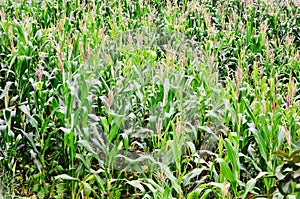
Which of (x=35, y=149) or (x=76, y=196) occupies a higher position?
(x=35, y=149)

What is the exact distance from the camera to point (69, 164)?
357cm

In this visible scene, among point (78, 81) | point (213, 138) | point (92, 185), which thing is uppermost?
point (78, 81)

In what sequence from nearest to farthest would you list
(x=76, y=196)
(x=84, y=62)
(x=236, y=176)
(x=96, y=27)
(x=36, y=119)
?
(x=236, y=176), (x=76, y=196), (x=36, y=119), (x=84, y=62), (x=96, y=27)

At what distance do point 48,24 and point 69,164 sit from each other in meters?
3.53

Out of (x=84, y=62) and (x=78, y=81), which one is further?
(x=84, y=62)

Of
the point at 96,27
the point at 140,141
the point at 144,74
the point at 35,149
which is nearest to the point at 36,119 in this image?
the point at 35,149

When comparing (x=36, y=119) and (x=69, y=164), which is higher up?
(x=36, y=119)

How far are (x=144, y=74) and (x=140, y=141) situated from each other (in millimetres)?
1070

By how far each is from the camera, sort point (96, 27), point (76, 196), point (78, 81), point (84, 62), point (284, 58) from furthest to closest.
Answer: point (96, 27)
point (284, 58)
point (84, 62)
point (78, 81)
point (76, 196)

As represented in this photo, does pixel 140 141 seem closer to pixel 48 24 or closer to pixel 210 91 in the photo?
pixel 210 91

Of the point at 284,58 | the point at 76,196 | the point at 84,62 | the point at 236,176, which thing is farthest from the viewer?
the point at 284,58

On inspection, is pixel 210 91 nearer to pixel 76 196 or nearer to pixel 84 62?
pixel 84 62

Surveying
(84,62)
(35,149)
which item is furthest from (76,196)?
(84,62)

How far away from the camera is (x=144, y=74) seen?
480 cm
